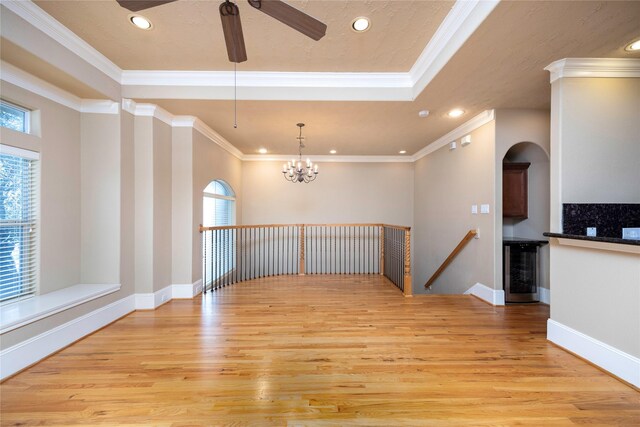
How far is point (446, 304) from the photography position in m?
3.80

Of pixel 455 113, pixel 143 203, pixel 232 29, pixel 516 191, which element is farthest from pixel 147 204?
pixel 516 191

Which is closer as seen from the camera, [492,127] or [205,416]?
[205,416]

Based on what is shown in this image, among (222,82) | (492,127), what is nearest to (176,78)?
(222,82)

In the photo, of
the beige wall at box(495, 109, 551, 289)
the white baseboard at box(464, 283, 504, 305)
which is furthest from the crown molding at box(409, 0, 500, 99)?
the white baseboard at box(464, 283, 504, 305)

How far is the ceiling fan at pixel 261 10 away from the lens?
58.2 inches

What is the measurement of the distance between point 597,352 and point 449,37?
3149mm

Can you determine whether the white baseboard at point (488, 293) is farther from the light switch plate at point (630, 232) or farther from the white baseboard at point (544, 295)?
the light switch plate at point (630, 232)

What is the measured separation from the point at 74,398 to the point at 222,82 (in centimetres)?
339

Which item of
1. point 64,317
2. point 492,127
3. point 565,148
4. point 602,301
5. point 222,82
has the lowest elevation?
point 64,317

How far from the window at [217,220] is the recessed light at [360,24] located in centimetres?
363

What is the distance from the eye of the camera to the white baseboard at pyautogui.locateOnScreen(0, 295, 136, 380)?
2139 mm

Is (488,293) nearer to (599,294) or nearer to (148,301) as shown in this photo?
(599,294)

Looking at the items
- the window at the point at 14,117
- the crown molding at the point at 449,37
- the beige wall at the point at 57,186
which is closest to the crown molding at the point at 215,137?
the beige wall at the point at 57,186

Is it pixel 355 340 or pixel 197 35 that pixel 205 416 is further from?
pixel 197 35
